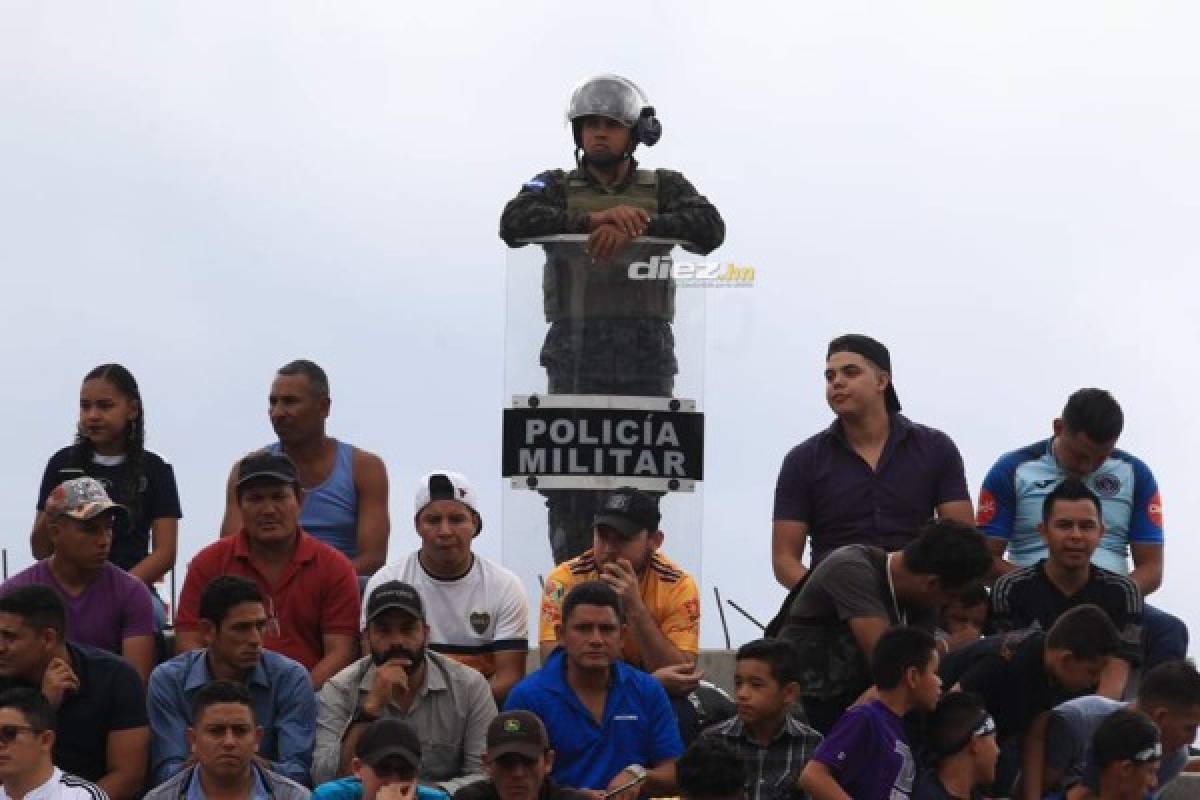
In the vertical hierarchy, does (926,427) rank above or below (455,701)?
above

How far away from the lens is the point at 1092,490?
13.4m

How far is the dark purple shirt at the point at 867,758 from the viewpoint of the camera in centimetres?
1111

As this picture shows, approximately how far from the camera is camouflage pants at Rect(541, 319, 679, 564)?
46.4 feet

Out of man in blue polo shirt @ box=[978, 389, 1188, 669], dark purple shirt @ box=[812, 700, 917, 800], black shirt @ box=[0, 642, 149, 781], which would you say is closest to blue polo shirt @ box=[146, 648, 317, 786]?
black shirt @ box=[0, 642, 149, 781]

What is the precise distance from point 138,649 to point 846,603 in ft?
9.49

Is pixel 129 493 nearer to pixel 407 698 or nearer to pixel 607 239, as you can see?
pixel 407 698

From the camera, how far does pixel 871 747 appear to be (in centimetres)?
1112

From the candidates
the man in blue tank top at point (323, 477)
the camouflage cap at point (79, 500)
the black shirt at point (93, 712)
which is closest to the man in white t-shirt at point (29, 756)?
the black shirt at point (93, 712)

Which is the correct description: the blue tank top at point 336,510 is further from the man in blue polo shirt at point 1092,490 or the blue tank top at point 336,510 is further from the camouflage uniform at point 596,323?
the man in blue polo shirt at point 1092,490

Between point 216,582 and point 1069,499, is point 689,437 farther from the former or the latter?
point 216,582

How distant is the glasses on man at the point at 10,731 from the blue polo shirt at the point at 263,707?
0.77m

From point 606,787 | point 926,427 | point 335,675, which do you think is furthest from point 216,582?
point 926,427

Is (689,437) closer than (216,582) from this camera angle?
No

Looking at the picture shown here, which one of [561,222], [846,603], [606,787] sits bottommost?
[606,787]
